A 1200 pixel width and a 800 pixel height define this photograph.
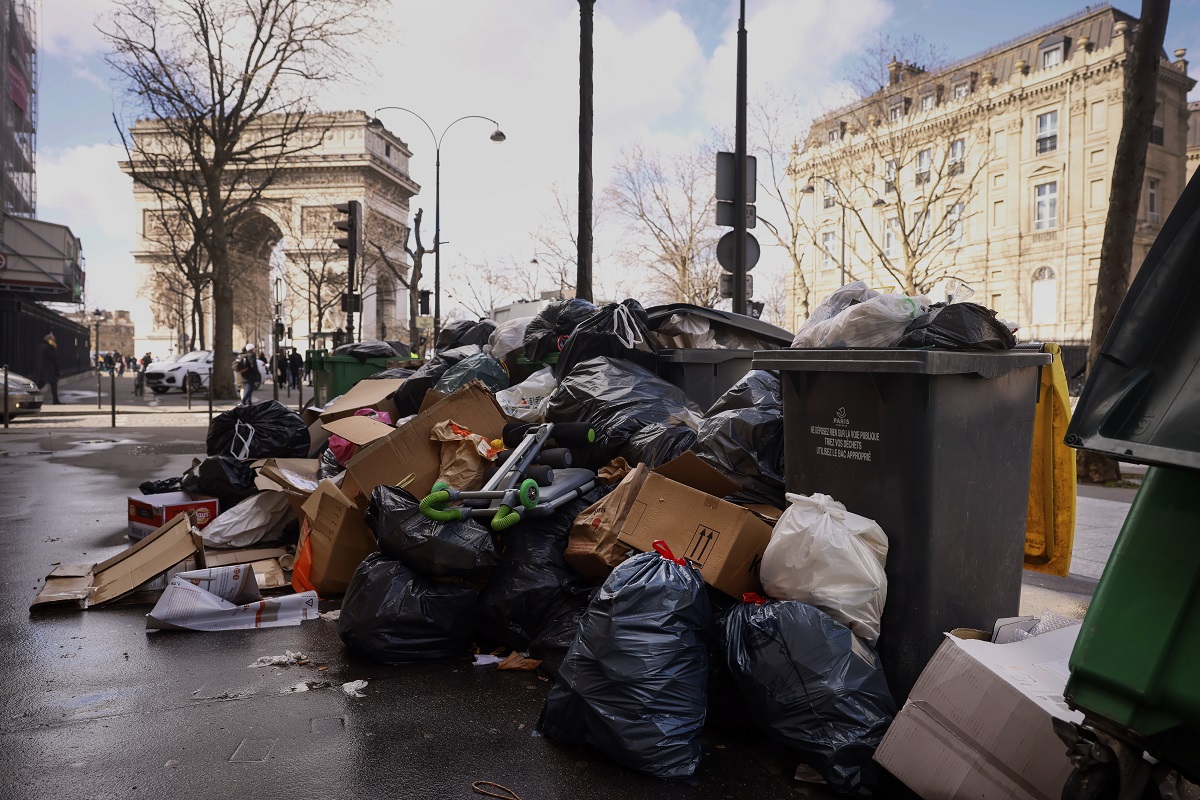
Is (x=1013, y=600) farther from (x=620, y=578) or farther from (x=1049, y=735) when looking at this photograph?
(x=620, y=578)

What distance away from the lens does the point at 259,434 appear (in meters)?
6.45

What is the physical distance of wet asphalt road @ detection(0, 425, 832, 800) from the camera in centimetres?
255

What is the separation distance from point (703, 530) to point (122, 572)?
334 cm

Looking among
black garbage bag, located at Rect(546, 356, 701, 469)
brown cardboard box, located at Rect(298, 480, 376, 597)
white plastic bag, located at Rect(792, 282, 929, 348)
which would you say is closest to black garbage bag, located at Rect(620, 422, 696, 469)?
black garbage bag, located at Rect(546, 356, 701, 469)

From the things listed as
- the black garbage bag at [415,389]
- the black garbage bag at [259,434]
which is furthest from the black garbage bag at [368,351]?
the black garbage bag at [259,434]

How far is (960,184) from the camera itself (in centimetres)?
4166

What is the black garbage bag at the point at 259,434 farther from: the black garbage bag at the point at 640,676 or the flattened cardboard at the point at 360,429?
the black garbage bag at the point at 640,676

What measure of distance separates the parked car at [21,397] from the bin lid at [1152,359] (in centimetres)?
1813

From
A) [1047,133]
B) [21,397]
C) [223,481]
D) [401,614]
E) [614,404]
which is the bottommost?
[401,614]

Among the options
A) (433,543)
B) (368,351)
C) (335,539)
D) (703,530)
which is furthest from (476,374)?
(368,351)

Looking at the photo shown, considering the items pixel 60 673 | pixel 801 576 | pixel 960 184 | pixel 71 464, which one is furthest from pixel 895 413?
pixel 960 184

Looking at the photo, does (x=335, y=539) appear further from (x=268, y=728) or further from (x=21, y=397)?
(x=21, y=397)

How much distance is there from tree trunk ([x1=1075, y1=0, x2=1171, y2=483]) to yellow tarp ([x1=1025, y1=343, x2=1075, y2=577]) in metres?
4.63

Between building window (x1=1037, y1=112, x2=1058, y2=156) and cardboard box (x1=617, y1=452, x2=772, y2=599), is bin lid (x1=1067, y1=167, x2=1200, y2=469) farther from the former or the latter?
building window (x1=1037, y1=112, x2=1058, y2=156)
